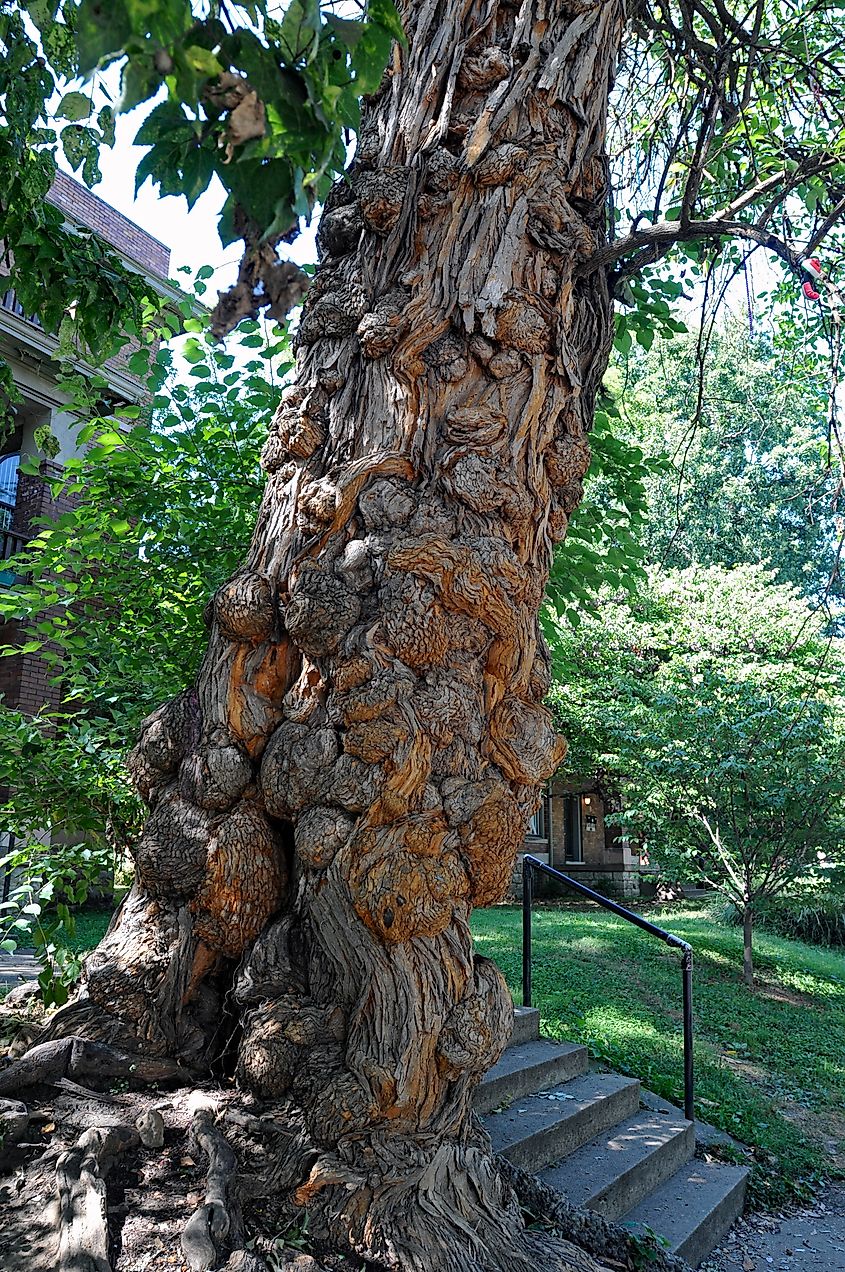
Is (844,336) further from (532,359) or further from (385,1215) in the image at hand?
(385,1215)

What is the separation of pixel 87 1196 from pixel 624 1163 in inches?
117

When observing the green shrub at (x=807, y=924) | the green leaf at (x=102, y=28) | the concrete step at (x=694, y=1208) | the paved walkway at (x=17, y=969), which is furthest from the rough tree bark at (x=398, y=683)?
the green shrub at (x=807, y=924)

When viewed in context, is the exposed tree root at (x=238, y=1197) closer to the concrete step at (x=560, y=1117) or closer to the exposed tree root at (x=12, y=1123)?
the exposed tree root at (x=12, y=1123)

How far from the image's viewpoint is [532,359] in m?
3.57

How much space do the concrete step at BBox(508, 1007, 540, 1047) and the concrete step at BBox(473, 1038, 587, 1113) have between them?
3 centimetres

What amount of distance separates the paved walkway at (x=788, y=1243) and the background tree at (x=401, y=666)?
187 cm

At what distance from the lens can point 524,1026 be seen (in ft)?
18.0

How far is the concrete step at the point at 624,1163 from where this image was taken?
409 cm

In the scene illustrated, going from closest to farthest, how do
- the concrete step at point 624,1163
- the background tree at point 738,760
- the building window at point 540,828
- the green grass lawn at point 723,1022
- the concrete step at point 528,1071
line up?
the concrete step at point 624,1163
the concrete step at point 528,1071
the green grass lawn at point 723,1022
the background tree at point 738,760
the building window at point 540,828

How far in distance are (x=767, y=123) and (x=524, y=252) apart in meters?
2.59

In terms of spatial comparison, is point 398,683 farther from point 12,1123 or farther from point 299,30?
point 299,30

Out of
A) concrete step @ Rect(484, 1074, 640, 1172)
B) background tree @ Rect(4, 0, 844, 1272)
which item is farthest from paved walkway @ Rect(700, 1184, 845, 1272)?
background tree @ Rect(4, 0, 844, 1272)

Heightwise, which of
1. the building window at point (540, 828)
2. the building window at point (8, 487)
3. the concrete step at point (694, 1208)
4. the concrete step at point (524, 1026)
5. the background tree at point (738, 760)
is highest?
the building window at point (8, 487)

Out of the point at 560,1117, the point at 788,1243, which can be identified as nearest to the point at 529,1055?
the point at 560,1117
